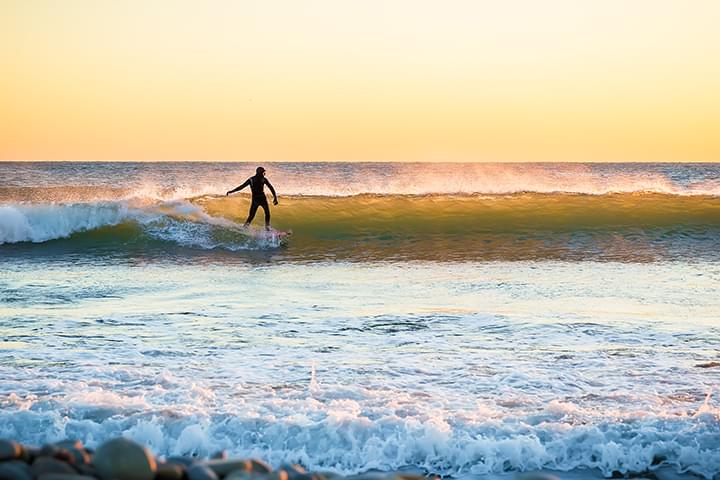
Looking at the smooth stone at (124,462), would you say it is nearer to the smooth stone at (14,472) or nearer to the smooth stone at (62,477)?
the smooth stone at (62,477)

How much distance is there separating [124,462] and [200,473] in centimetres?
28

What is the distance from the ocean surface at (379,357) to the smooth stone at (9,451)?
66.0 inches

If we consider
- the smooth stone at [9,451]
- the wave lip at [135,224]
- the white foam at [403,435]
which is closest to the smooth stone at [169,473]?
the smooth stone at [9,451]

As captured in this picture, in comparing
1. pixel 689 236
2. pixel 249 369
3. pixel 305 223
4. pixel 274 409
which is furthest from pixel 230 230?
pixel 274 409

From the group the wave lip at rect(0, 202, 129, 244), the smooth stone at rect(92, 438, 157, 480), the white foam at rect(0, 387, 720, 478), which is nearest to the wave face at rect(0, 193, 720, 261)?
the wave lip at rect(0, 202, 129, 244)

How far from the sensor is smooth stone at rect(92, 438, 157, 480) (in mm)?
3297

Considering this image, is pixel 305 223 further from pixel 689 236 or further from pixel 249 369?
pixel 249 369

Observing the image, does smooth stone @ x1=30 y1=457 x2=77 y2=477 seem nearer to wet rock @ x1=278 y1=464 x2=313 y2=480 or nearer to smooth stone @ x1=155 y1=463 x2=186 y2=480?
smooth stone @ x1=155 y1=463 x2=186 y2=480

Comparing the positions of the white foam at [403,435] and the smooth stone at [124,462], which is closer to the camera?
the smooth stone at [124,462]

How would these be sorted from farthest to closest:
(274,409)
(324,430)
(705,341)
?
(705,341) < (274,409) < (324,430)

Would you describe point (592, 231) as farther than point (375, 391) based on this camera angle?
Yes

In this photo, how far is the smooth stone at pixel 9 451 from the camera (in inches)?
135

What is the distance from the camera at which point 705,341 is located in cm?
780

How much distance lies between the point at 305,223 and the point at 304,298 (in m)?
11.1
